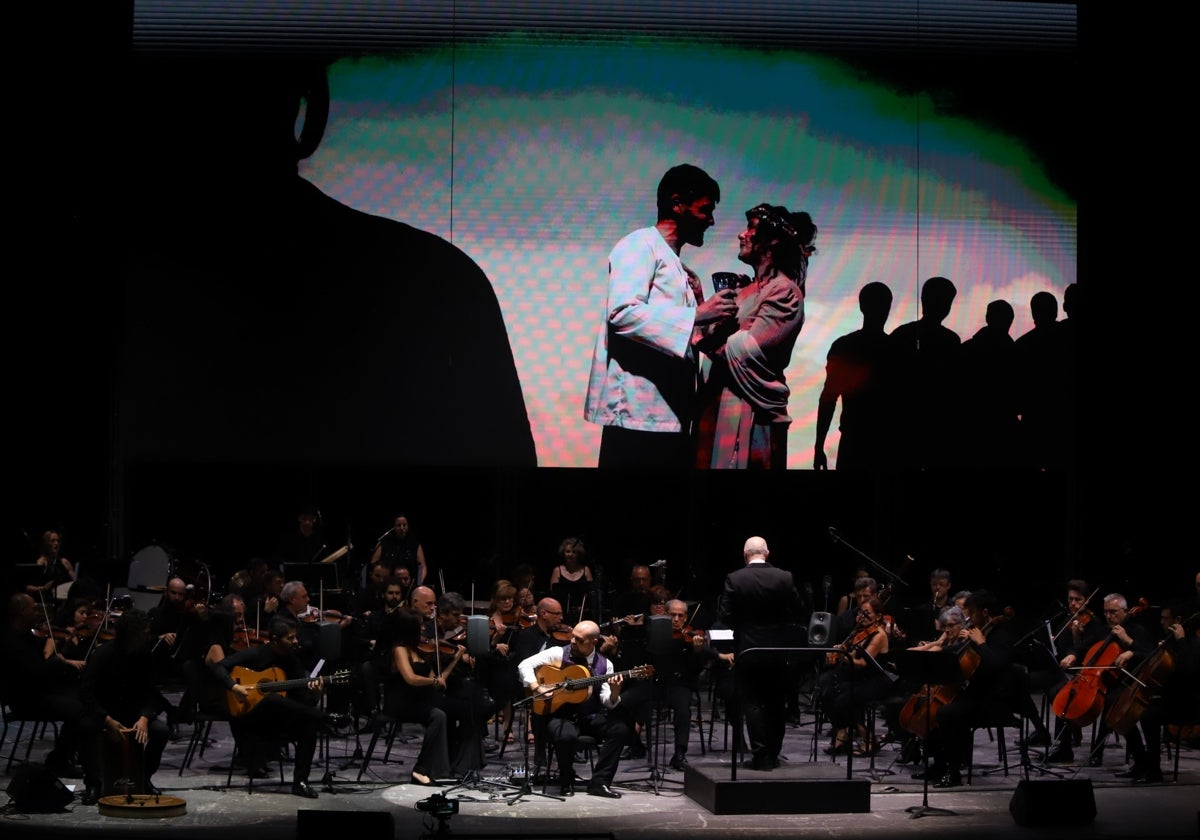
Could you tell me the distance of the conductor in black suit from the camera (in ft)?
30.0

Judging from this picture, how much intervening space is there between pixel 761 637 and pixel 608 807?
4.89 feet

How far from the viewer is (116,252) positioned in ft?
43.1

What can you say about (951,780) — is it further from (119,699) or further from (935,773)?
(119,699)

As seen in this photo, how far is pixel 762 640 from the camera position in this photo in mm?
9438

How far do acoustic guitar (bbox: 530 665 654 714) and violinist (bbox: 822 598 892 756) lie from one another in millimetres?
1723

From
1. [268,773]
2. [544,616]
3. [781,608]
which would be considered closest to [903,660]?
[781,608]

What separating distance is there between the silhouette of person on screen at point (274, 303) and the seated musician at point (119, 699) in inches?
180

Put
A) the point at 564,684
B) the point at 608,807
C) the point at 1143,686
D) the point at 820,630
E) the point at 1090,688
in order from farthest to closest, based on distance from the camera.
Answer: the point at 820,630 < the point at 1090,688 < the point at 1143,686 < the point at 564,684 < the point at 608,807

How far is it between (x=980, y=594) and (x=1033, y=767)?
1.20 metres

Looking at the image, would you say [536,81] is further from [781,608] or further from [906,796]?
[906,796]

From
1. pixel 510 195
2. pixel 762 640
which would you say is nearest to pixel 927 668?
pixel 762 640

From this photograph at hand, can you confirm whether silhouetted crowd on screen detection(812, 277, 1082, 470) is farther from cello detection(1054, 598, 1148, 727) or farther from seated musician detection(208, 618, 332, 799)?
seated musician detection(208, 618, 332, 799)

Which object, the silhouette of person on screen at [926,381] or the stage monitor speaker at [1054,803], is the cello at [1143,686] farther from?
the silhouette of person on screen at [926,381]

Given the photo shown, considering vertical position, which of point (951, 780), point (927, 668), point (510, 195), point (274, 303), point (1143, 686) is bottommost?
point (951, 780)
